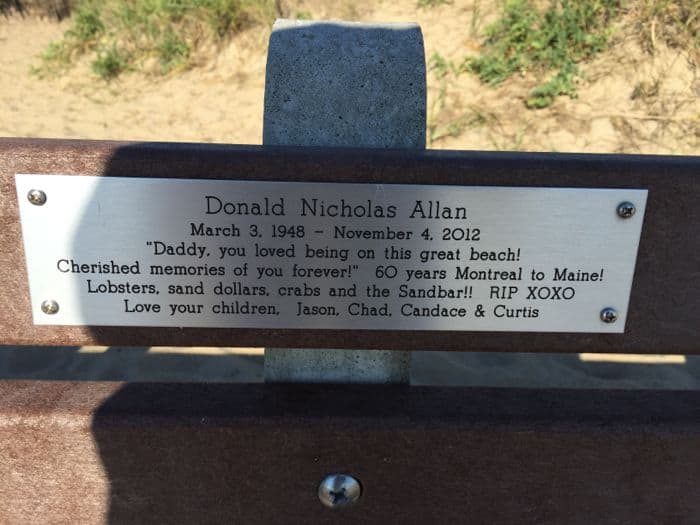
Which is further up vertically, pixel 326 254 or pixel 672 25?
pixel 672 25

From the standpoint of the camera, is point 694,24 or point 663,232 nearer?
point 663,232

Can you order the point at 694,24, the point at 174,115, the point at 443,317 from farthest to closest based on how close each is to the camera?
1. the point at 174,115
2. the point at 694,24
3. the point at 443,317

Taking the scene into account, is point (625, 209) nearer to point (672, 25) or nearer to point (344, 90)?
point (344, 90)

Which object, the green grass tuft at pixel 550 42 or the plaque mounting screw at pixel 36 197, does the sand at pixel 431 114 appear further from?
the plaque mounting screw at pixel 36 197

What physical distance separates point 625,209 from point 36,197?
1.09m

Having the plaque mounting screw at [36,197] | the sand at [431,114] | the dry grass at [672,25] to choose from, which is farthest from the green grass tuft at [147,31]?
the plaque mounting screw at [36,197]

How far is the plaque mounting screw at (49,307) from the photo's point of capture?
1.24 m

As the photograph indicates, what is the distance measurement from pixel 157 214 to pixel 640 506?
1214mm

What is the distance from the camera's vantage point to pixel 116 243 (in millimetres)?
1198

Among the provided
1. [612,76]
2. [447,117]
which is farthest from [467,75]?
[612,76]

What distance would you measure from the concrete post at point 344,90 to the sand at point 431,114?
5.70 ft

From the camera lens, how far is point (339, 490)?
4.60 ft

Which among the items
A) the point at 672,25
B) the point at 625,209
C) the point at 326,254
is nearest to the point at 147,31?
the point at 672,25

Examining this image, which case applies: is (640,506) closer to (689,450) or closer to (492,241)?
(689,450)
